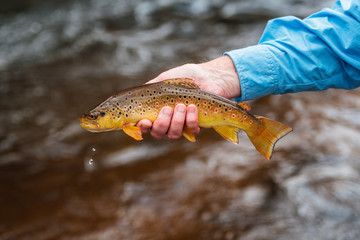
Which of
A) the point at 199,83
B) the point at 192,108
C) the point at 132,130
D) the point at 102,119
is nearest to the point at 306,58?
the point at 199,83

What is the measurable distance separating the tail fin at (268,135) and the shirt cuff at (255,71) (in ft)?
1.07

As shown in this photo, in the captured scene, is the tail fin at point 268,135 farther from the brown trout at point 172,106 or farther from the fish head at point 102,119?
the fish head at point 102,119

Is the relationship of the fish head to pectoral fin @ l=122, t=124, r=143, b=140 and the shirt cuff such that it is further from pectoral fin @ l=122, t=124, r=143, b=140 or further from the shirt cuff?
the shirt cuff

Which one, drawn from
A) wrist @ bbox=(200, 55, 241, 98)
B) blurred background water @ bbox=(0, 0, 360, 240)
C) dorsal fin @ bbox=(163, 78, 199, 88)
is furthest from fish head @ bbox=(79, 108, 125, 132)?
blurred background water @ bbox=(0, 0, 360, 240)

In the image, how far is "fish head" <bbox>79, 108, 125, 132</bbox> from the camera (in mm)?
3053

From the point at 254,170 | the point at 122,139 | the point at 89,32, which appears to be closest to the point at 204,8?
the point at 89,32

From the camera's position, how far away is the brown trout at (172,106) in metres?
3.04

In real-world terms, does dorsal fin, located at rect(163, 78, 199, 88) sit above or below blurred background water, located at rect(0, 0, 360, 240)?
above

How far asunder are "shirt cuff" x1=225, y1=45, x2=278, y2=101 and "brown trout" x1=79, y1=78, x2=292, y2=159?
0.28 meters

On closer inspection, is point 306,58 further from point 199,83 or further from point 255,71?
point 199,83

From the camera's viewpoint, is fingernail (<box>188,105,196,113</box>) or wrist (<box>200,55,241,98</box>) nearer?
fingernail (<box>188,105,196,113</box>)

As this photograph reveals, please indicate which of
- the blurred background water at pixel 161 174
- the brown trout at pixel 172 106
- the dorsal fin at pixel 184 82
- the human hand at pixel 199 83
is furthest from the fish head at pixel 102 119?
the blurred background water at pixel 161 174

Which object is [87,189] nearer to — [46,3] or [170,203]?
[170,203]

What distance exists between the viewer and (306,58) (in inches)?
123
